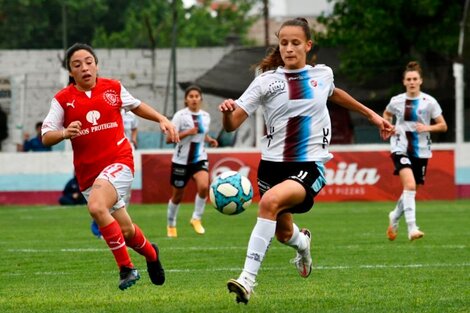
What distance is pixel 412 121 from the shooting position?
16.0m

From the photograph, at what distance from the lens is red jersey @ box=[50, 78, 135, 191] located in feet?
32.7

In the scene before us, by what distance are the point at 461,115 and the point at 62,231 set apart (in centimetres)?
1211

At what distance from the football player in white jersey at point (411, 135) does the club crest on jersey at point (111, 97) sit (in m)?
6.36

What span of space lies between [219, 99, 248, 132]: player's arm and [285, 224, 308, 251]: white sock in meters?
1.17

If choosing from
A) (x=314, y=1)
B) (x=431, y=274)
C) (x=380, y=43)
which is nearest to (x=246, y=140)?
(x=380, y=43)

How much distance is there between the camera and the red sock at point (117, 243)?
9500 millimetres

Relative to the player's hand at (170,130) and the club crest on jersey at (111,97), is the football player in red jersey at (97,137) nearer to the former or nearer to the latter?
the club crest on jersey at (111,97)

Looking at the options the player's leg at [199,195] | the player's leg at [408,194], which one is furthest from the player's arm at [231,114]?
the player's leg at [199,195]

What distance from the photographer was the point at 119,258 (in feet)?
31.2

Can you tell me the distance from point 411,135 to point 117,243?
7.28m

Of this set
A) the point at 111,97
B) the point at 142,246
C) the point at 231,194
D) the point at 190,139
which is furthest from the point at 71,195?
the point at 231,194

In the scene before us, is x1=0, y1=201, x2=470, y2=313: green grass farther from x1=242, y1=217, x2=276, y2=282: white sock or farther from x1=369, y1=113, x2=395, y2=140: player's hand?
x1=369, y1=113, x2=395, y2=140: player's hand

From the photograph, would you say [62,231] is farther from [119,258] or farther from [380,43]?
[380,43]

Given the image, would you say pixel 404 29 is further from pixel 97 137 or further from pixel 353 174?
pixel 97 137
